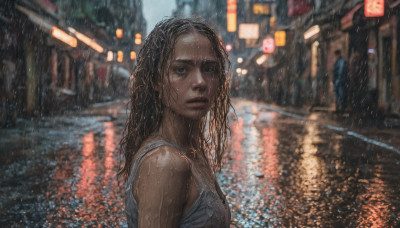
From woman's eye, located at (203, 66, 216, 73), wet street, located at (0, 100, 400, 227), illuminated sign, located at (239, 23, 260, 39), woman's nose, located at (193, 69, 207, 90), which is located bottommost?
wet street, located at (0, 100, 400, 227)

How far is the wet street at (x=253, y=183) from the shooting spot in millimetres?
3602

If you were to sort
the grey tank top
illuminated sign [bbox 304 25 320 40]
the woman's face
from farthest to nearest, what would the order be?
illuminated sign [bbox 304 25 320 40] → the woman's face → the grey tank top

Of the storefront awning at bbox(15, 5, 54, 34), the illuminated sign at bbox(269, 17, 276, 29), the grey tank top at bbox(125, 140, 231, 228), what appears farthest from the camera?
the illuminated sign at bbox(269, 17, 276, 29)

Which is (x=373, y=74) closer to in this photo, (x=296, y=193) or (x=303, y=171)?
(x=303, y=171)

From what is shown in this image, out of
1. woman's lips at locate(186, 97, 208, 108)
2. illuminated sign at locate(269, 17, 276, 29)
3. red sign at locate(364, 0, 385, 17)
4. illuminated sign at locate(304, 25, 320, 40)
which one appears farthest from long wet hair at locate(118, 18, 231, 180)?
illuminated sign at locate(269, 17, 276, 29)

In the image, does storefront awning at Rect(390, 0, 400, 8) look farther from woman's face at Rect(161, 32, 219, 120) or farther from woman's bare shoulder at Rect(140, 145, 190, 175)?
woman's bare shoulder at Rect(140, 145, 190, 175)

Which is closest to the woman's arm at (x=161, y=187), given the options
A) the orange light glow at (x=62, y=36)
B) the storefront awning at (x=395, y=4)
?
the storefront awning at (x=395, y=4)

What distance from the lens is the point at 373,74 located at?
17.6 metres

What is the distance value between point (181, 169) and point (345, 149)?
274 inches

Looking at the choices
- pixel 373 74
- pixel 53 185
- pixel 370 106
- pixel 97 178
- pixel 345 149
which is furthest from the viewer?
pixel 373 74

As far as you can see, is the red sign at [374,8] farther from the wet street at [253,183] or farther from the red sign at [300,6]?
the red sign at [300,6]

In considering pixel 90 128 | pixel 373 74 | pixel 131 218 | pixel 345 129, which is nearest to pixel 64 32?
pixel 90 128

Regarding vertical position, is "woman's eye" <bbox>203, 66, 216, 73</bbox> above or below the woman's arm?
above

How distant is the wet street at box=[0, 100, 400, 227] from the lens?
360 centimetres
